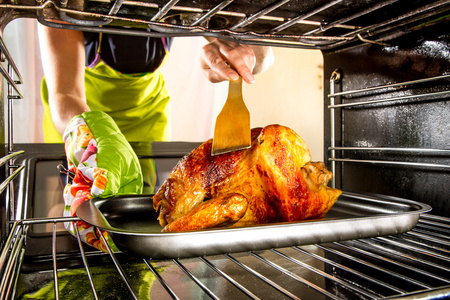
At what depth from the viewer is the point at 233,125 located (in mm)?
814

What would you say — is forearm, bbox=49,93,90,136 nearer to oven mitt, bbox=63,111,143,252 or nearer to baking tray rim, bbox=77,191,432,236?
oven mitt, bbox=63,111,143,252

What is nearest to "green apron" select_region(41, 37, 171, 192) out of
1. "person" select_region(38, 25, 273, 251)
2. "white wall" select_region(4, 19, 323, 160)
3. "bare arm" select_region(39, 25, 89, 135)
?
"person" select_region(38, 25, 273, 251)

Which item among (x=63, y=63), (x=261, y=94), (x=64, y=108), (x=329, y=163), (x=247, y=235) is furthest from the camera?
(x=261, y=94)

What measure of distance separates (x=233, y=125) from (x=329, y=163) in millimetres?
476

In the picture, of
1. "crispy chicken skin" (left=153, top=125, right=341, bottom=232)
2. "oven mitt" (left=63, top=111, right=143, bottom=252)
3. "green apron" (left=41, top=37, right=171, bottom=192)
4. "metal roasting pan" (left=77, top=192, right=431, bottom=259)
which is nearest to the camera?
"metal roasting pan" (left=77, top=192, right=431, bottom=259)

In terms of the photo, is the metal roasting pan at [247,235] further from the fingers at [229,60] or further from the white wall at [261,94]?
the white wall at [261,94]

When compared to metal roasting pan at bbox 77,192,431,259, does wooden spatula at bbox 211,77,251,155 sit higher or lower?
higher

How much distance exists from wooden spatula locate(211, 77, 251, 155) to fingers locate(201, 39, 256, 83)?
3cm

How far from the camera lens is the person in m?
0.98

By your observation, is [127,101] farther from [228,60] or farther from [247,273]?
[247,273]

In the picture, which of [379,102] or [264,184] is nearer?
[264,184]

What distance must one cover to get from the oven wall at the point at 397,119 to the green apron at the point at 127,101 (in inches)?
47.7

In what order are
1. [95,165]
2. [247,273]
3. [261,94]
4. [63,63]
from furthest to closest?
[261,94]
[63,63]
[95,165]
[247,273]

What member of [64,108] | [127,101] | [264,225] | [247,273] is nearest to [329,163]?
[247,273]
